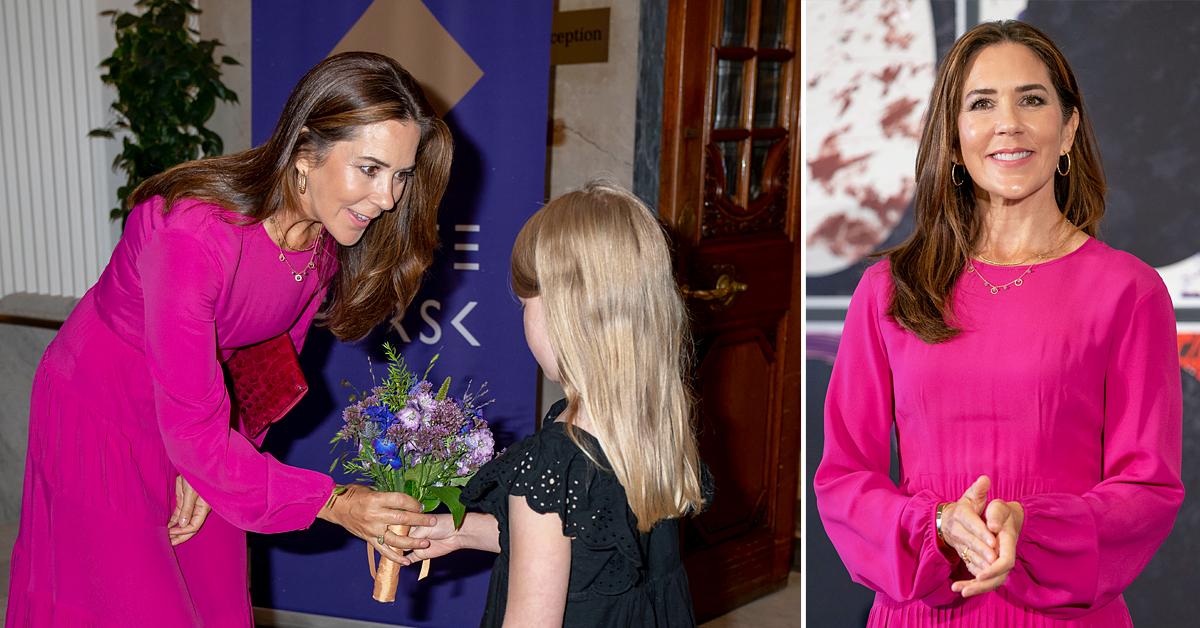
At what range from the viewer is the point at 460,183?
11.3 ft

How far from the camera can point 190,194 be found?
216cm

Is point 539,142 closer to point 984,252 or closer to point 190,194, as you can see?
point 190,194

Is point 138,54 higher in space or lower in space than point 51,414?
higher

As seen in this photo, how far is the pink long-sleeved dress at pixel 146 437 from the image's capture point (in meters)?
2.07

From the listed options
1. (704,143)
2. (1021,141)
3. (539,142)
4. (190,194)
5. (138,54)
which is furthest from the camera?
(138,54)

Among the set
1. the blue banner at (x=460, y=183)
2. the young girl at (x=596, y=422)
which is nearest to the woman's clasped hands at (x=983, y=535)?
the young girl at (x=596, y=422)

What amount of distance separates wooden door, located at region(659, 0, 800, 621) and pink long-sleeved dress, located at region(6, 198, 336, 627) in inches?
70.4

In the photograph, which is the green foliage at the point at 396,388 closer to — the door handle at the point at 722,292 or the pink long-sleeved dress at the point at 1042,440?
the pink long-sleeved dress at the point at 1042,440

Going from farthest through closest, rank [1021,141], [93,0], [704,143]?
[93,0] < [704,143] < [1021,141]

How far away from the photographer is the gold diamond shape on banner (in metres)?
3.38

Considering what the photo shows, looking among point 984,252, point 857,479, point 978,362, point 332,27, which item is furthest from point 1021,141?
point 332,27

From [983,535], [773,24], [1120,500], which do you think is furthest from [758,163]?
[983,535]

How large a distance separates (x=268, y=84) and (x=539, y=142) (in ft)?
2.95

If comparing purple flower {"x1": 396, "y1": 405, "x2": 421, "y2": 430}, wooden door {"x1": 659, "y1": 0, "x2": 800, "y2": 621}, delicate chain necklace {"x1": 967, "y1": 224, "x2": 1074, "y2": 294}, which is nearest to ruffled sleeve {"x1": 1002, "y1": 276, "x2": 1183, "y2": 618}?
delicate chain necklace {"x1": 967, "y1": 224, "x2": 1074, "y2": 294}
